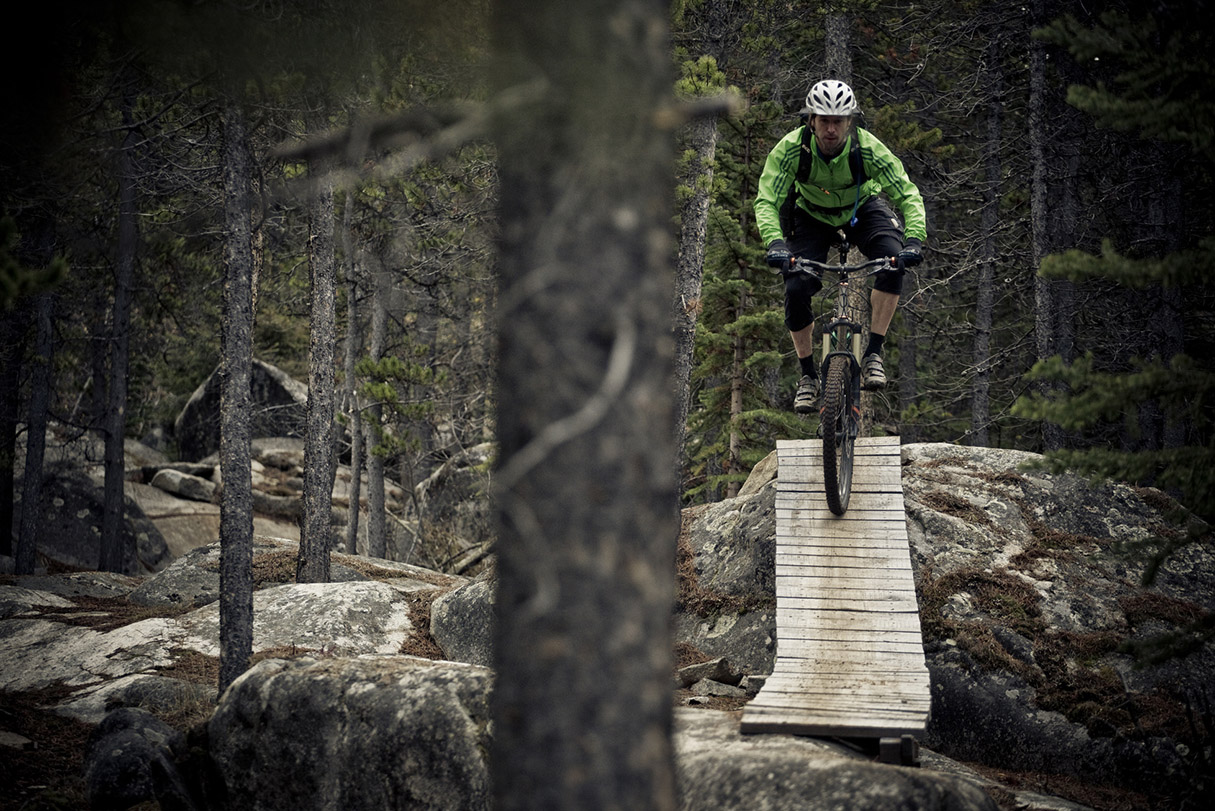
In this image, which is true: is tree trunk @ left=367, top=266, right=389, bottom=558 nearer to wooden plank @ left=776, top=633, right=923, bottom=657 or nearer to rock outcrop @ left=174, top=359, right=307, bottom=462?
rock outcrop @ left=174, top=359, right=307, bottom=462

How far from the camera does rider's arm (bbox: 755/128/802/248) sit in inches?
302

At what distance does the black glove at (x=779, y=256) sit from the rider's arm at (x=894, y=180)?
3.57 feet

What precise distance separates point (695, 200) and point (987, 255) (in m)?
9.29

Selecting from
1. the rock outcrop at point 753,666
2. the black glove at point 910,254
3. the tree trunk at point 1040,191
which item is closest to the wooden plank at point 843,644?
the rock outcrop at point 753,666

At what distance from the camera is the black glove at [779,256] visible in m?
7.32

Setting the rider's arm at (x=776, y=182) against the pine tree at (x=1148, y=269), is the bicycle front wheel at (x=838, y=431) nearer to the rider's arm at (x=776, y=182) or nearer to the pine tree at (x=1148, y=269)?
the rider's arm at (x=776, y=182)

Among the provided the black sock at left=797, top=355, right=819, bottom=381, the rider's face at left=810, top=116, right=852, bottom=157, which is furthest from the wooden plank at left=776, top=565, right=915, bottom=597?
the rider's face at left=810, top=116, right=852, bottom=157

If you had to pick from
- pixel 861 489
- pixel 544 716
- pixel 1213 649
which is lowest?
pixel 1213 649

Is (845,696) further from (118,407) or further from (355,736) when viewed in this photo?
(118,407)

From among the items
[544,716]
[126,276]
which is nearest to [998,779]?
[544,716]

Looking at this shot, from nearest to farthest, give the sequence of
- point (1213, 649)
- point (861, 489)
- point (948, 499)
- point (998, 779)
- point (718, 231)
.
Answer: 1. point (998, 779)
2. point (1213, 649)
3. point (861, 489)
4. point (948, 499)
5. point (718, 231)

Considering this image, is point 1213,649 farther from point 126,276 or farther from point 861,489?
point 126,276

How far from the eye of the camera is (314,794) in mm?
6059

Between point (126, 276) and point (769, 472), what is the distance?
13100mm
